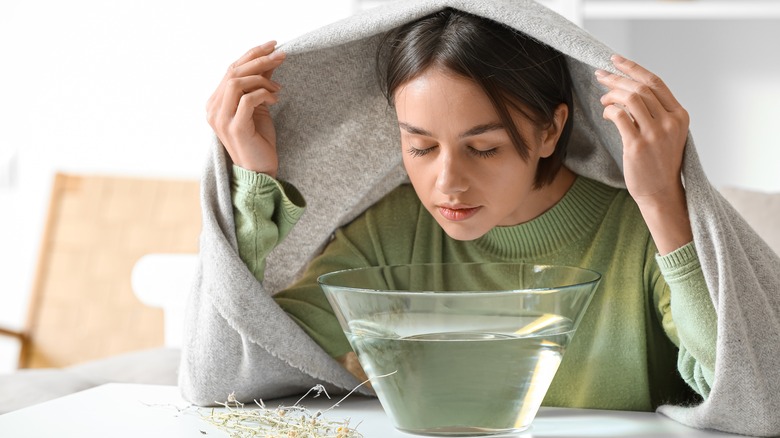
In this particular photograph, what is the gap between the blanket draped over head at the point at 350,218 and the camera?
0.99 meters

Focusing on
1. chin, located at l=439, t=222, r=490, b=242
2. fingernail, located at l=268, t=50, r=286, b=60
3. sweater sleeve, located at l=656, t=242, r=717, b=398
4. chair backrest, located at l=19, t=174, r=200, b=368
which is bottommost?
chair backrest, located at l=19, t=174, r=200, b=368

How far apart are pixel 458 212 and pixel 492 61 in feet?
0.59

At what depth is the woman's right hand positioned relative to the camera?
117 cm

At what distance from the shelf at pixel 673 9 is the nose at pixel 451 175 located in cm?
143

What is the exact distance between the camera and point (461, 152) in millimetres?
1122

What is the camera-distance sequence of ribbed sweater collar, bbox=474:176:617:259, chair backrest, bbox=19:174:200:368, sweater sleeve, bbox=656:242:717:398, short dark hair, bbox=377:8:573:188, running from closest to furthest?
sweater sleeve, bbox=656:242:717:398 → short dark hair, bbox=377:8:573:188 → ribbed sweater collar, bbox=474:176:617:259 → chair backrest, bbox=19:174:200:368

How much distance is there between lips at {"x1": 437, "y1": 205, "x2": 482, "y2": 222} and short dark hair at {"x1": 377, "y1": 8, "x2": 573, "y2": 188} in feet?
0.30

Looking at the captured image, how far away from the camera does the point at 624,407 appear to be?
1.25 meters

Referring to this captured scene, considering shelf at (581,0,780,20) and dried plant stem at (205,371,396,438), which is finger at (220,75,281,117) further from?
Result: shelf at (581,0,780,20)

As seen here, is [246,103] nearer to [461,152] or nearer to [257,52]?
[257,52]

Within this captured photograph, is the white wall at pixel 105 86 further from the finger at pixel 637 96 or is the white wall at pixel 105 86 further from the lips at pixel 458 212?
the finger at pixel 637 96

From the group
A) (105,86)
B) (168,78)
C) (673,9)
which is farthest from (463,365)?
(105,86)

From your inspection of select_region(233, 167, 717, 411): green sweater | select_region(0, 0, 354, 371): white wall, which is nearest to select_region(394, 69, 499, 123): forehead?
select_region(233, 167, 717, 411): green sweater

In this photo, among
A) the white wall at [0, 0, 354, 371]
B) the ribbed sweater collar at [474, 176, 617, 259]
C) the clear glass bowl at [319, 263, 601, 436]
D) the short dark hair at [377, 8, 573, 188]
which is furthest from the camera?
the white wall at [0, 0, 354, 371]
